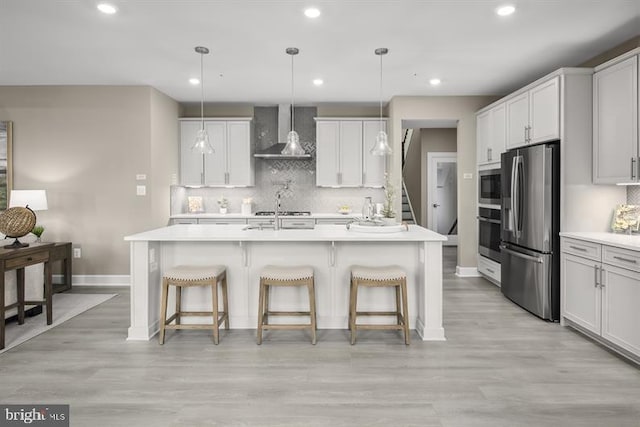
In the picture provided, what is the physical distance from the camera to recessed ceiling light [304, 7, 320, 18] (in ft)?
9.90

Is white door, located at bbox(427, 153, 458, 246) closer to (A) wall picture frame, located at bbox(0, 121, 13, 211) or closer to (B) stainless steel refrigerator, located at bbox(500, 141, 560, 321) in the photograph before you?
(B) stainless steel refrigerator, located at bbox(500, 141, 560, 321)

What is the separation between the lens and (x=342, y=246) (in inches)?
137

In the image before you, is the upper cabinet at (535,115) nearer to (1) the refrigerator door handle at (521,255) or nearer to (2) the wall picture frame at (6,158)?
(1) the refrigerator door handle at (521,255)

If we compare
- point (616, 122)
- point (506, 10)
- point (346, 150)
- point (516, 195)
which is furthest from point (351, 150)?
point (616, 122)

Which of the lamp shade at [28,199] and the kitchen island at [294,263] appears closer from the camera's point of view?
the kitchen island at [294,263]

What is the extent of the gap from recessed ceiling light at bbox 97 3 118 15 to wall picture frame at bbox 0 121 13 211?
3.17 m

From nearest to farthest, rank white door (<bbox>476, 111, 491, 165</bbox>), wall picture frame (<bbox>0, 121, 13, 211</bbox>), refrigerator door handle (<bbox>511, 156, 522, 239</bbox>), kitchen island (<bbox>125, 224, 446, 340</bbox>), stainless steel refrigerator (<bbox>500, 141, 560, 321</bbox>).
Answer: kitchen island (<bbox>125, 224, 446, 340</bbox>), stainless steel refrigerator (<bbox>500, 141, 560, 321</bbox>), refrigerator door handle (<bbox>511, 156, 522, 239</bbox>), wall picture frame (<bbox>0, 121, 13, 211</bbox>), white door (<bbox>476, 111, 491, 165</bbox>)

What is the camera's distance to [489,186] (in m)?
5.09

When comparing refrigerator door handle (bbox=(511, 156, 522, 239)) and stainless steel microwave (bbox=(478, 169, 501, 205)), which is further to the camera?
stainless steel microwave (bbox=(478, 169, 501, 205))

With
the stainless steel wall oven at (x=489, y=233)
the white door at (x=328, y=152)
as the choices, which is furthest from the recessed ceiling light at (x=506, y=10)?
the white door at (x=328, y=152)

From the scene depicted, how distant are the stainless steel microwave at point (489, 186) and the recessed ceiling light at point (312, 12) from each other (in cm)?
302

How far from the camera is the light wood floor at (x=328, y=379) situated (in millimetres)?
2125

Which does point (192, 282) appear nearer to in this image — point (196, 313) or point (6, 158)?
point (196, 313)

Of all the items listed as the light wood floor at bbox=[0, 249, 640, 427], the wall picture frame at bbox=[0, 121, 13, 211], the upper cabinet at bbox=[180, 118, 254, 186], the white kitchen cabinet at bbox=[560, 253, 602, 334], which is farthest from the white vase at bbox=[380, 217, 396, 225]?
the wall picture frame at bbox=[0, 121, 13, 211]
